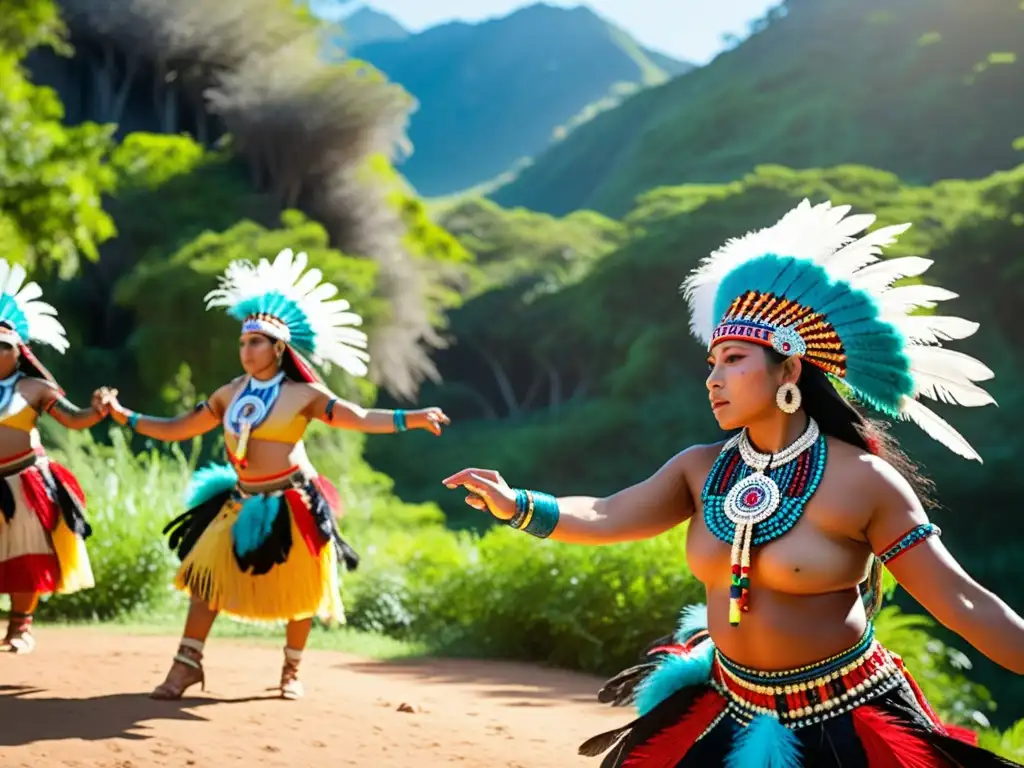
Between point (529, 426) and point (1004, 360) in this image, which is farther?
point (529, 426)

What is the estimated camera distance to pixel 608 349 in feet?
119

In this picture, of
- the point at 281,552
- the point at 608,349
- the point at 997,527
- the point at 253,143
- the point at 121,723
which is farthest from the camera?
the point at 608,349

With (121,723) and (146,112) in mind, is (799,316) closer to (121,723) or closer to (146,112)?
(121,723)

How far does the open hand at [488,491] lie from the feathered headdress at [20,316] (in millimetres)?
4166

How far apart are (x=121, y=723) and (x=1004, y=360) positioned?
2211 centimetres

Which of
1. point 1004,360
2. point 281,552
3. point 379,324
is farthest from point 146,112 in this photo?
point 281,552

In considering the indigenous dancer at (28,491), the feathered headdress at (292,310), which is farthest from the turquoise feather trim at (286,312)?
the indigenous dancer at (28,491)

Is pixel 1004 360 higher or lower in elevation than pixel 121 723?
higher

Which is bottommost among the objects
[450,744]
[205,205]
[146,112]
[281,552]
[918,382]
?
[450,744]

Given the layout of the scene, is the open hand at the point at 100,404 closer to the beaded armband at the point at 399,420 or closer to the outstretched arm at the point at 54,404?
the outstretched arm at the point at 54,404

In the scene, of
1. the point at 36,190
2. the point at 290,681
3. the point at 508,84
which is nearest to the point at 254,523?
the point at 290,681

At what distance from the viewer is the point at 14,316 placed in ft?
22.1

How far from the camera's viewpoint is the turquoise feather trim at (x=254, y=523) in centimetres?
581

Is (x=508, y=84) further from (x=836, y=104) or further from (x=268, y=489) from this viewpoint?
(x=268, y=489)
